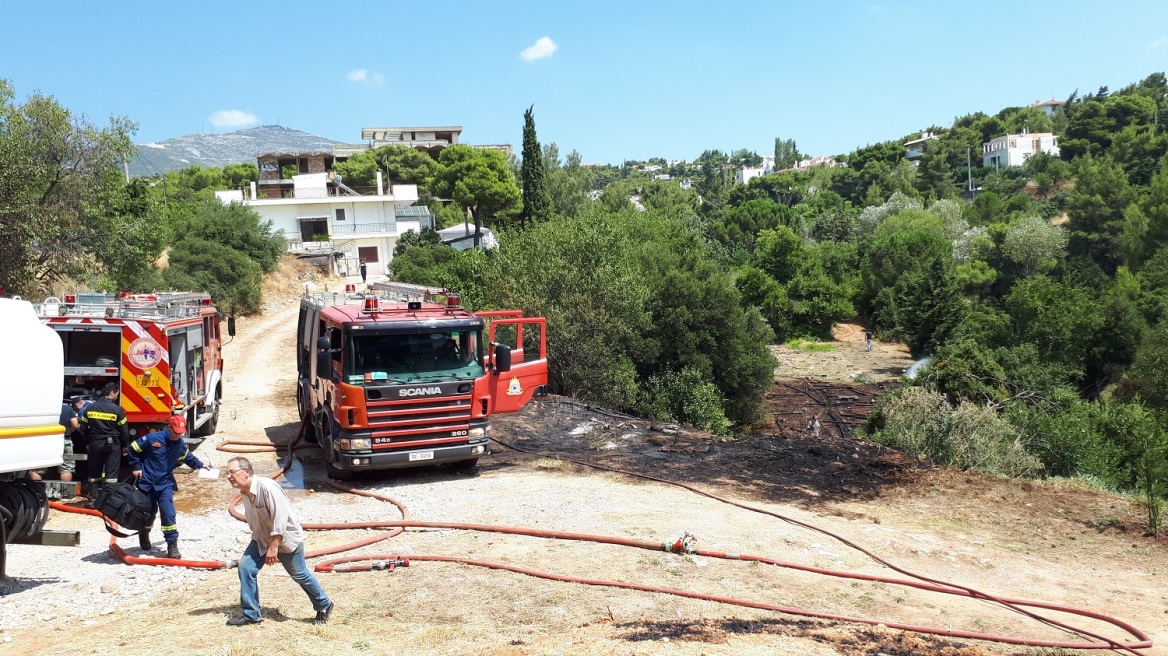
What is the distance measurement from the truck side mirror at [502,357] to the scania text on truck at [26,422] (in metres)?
6.31

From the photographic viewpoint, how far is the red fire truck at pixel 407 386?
41.4ft

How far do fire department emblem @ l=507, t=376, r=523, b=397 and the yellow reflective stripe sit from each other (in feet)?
23.1

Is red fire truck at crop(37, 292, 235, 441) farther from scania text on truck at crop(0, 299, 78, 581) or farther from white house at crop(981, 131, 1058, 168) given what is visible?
white house at crop(981, 131, 1058, 168)

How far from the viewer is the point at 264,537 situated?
6965 millimetres

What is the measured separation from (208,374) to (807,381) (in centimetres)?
3397

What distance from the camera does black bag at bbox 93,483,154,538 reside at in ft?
29.1

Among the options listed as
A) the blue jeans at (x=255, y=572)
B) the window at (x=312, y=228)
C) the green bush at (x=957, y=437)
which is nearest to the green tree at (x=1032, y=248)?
the window at (x=312, y=228)

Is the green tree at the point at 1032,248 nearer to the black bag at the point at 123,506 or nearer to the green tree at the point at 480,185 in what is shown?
the green tree at the point at 480,185

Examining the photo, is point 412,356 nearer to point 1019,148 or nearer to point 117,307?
point 117,307

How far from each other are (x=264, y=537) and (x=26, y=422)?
261 cm

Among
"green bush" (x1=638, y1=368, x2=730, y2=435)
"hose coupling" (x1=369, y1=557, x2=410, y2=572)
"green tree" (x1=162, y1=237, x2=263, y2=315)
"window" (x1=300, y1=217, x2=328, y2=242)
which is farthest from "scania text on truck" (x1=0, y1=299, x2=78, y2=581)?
"window" (x1=300, y1=217, x2=328, y2=242)

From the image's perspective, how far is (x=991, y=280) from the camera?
215ft

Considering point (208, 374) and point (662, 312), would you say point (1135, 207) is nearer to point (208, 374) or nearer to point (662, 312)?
point (662, 312)

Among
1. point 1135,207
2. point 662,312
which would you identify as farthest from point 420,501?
point 1135,207
